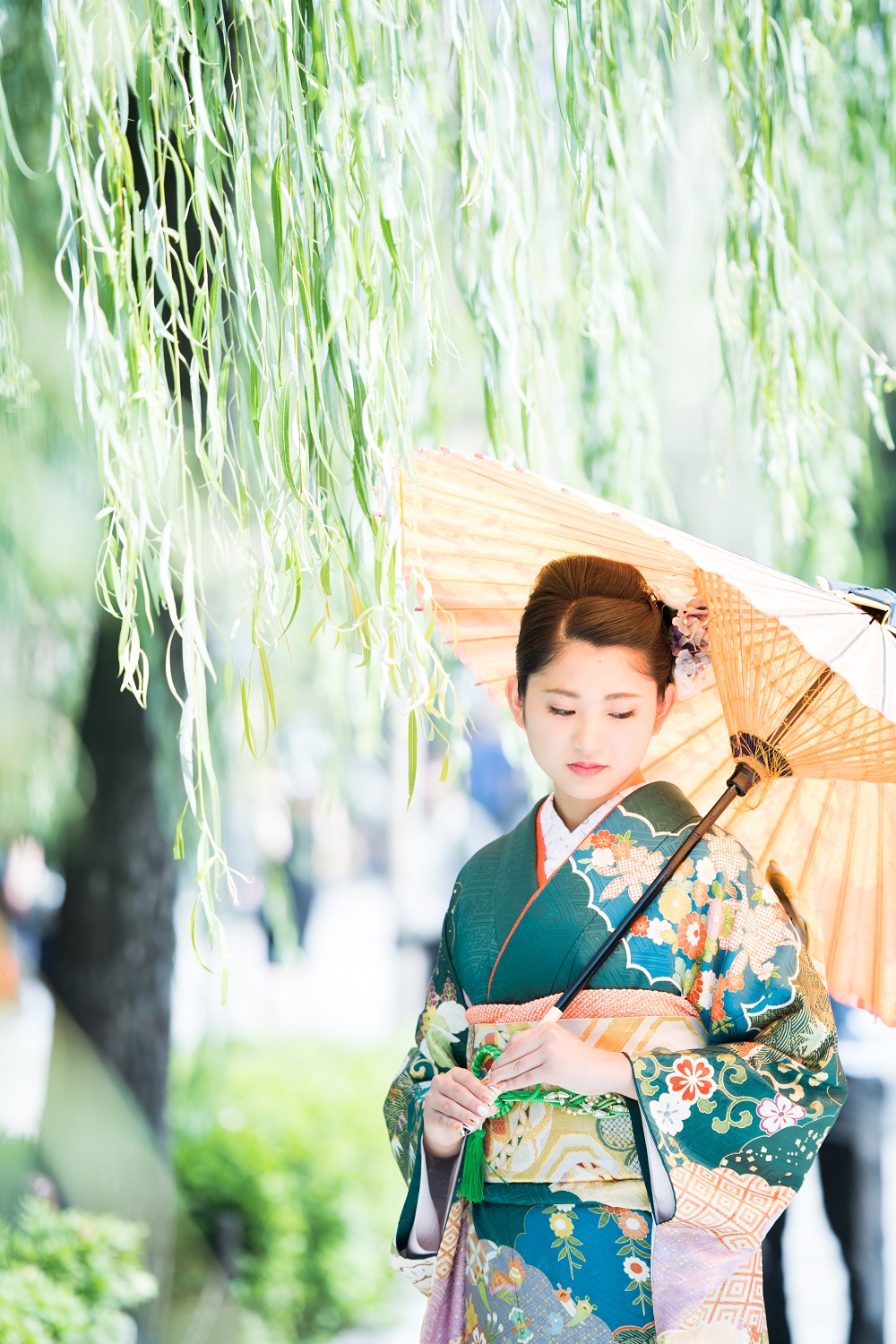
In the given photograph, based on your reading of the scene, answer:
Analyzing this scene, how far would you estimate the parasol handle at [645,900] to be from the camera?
1757 millimetres

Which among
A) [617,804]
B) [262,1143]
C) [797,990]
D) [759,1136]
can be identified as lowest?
[262,1143]

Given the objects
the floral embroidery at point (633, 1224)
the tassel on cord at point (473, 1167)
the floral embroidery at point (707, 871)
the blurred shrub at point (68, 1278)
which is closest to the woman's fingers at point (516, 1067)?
the tassel on cord at point (473, 1167)

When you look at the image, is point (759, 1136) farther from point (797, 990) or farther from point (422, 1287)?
point (422, 1287)

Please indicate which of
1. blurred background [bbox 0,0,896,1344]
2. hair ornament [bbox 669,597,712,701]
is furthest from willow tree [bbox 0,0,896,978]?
hair ornament [bbox 669,597,712,701]

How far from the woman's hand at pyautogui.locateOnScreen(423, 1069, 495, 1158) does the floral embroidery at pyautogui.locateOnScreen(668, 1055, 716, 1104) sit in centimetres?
24

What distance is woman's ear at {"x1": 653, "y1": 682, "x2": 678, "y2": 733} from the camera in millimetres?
1989

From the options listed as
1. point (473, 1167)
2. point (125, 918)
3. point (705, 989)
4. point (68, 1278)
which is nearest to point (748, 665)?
point (705, 989)

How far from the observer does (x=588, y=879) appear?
1854 mm

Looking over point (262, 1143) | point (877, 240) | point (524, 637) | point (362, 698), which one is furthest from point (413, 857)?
point (524, 637)

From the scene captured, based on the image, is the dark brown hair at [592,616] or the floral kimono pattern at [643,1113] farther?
the dark brown hair at [592,616]

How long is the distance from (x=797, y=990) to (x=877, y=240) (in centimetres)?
213

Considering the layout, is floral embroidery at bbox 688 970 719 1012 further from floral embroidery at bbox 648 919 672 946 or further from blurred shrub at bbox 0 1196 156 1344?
blurred shrub at bbox 0 1196 156 1344

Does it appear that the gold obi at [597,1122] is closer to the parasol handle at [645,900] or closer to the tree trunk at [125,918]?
the parasol handle at [645,900]

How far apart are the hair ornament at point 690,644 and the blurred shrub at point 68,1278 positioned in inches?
93.8
